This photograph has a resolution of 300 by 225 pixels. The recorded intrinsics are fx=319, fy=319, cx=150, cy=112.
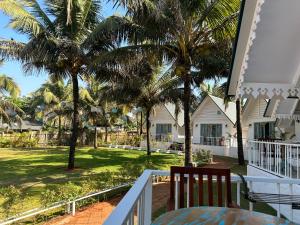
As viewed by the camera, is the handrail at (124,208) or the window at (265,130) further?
the window at (265,130)

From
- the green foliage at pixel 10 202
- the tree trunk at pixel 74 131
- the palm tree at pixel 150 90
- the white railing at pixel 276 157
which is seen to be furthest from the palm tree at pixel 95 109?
the green foliage at pixel 10 202

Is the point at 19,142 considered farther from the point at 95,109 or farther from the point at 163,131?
the point at 163,131

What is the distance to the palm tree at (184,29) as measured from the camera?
429 inches

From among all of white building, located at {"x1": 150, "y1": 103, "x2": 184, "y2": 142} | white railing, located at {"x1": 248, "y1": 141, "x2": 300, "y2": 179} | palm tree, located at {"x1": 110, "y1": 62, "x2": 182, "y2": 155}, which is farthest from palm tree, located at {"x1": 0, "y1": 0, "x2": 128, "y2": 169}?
white building, located at {"x1": 150, "y1": 103, "x2": 184, "y2": 142}

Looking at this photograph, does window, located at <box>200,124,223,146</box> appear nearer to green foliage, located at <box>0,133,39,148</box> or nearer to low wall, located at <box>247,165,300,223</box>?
low wall, located at <box>247,165,300,223</box>

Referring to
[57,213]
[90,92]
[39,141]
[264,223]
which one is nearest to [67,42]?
[57,213]

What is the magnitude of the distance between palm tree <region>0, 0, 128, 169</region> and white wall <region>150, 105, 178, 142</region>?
1900 centimetres

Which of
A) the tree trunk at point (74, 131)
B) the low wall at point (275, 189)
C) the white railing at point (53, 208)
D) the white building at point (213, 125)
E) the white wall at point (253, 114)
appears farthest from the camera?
the white building at point (213, 125)

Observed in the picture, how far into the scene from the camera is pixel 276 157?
27.8ft

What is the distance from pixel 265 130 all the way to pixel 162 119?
17.5 meters

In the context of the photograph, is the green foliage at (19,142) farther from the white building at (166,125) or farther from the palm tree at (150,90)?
the palm tree at (150,90)

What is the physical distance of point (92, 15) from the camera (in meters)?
17.0

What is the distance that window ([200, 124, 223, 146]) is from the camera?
28031mm

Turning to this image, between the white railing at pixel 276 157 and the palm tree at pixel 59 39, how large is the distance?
716 centimetres
